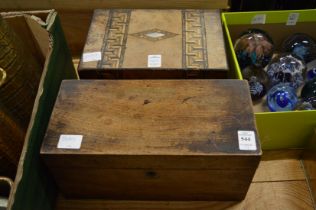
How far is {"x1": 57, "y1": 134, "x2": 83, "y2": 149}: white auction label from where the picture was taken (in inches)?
27.7

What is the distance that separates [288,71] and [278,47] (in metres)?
0.24

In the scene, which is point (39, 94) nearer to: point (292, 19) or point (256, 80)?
point (256, 80)

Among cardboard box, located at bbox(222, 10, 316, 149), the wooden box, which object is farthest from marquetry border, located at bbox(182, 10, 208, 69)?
cardboard box, located at bbox(222, 10, 316, 149)

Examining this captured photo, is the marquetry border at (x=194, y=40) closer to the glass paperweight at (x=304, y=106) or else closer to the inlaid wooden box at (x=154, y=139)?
the inlaid wooden box at (x=154, y=139)

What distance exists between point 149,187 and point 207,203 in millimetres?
174

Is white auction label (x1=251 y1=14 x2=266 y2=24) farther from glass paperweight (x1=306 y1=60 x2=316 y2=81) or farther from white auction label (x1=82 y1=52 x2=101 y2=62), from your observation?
white auction label (x1=82 y1=52 x2=101 y2=62)

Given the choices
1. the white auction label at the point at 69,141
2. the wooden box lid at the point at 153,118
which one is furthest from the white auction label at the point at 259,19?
the white auction label at the point at 69,141

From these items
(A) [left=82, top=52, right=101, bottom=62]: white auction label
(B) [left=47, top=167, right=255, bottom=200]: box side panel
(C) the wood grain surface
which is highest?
(A) [left=82, top=52, right=101, bottom=62]: white auction label

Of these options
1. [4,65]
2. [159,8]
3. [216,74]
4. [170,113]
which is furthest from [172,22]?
[4,65]

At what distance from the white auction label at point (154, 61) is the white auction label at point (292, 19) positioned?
1.76ft

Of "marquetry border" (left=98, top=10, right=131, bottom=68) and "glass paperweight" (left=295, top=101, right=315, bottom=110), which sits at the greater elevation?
→ "marquetry border" (left=98, top=10, right=131, bottom=68)

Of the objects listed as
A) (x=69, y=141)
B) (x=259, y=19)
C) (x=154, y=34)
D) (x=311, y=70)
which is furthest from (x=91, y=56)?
(x=311, y=70)

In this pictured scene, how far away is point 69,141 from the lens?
711 millimetres

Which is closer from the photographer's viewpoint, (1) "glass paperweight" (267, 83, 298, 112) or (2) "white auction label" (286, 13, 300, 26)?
(1) "glass paperweight" (267, 83, 298, 112)
